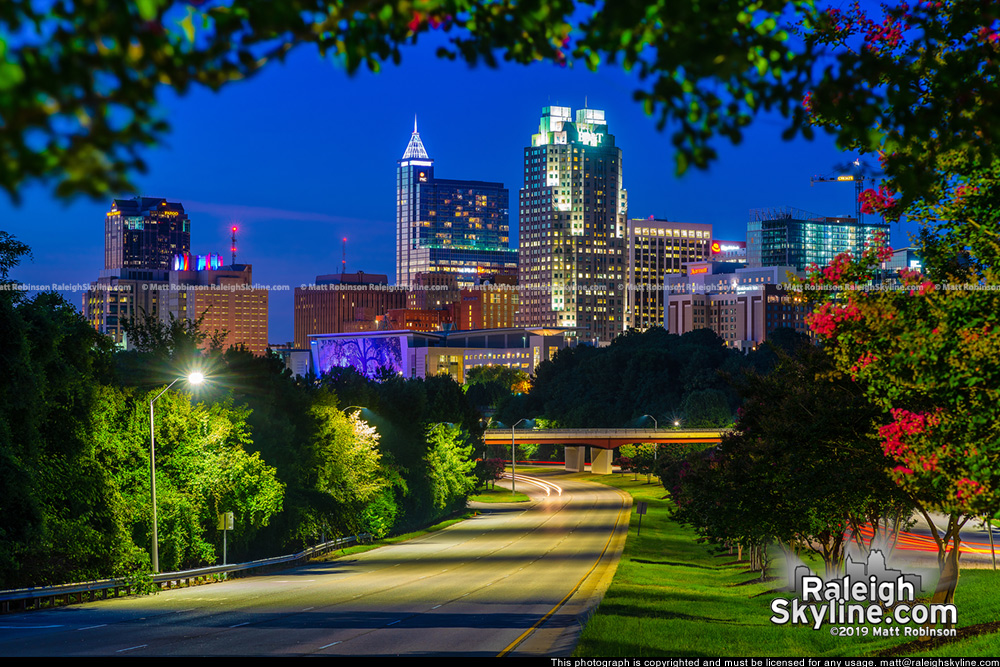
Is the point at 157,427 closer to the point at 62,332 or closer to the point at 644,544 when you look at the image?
the point at 62,332

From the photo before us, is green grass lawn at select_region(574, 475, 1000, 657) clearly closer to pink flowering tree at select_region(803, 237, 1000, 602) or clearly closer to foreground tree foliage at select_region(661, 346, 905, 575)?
foreground tree foliage at select_region(661, 346, 905, 575)

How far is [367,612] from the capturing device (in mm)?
33375

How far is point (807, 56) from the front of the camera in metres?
→ 7.95

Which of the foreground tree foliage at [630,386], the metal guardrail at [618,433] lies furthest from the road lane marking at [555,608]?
the foreground tree foliage at [630,386]

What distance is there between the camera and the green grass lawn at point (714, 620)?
22094 millimetres

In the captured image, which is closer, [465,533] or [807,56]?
[807,56]

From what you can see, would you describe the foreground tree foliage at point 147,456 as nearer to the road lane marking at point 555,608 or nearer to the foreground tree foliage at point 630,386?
the road lane marking at point 555,608

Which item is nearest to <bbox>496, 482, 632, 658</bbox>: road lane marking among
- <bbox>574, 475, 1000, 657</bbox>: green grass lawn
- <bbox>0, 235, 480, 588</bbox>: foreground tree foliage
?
<bbox>574, 475, 1000, 657</bbox>: green grass lawn

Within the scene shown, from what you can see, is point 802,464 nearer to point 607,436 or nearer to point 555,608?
point 555,608

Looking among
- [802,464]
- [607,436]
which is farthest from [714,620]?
[607,436]

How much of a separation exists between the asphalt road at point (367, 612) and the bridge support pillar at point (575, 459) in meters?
104

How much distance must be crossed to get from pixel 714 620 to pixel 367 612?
Result: 34.4 ft
